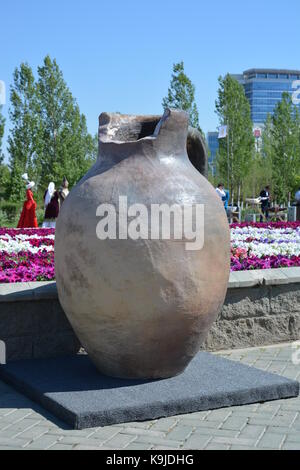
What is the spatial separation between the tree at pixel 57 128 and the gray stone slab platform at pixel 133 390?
34898 mm

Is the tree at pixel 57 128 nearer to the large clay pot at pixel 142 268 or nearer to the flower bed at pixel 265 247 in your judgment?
the flower bed at pixel 265 247

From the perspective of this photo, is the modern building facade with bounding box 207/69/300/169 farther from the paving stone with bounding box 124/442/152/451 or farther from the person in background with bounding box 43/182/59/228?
the paving stone with bounding box 124/442/152/451

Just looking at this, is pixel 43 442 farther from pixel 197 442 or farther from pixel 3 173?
pixel 3 173

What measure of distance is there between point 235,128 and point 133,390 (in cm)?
3931

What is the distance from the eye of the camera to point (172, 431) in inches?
165

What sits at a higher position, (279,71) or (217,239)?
(279,71)

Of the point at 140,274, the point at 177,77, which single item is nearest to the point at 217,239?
the point at 140,274

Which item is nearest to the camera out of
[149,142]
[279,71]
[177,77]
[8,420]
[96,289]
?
[8,420]

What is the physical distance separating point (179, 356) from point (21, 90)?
3523 cm

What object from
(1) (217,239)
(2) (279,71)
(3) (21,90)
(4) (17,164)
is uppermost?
(2) (279,71)

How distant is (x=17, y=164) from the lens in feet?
120

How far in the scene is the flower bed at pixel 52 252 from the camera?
22.2 ft

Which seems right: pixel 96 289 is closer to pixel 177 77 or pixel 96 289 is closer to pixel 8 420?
pixel 8 420

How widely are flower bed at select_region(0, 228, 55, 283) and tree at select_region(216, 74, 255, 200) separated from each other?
3173cm
